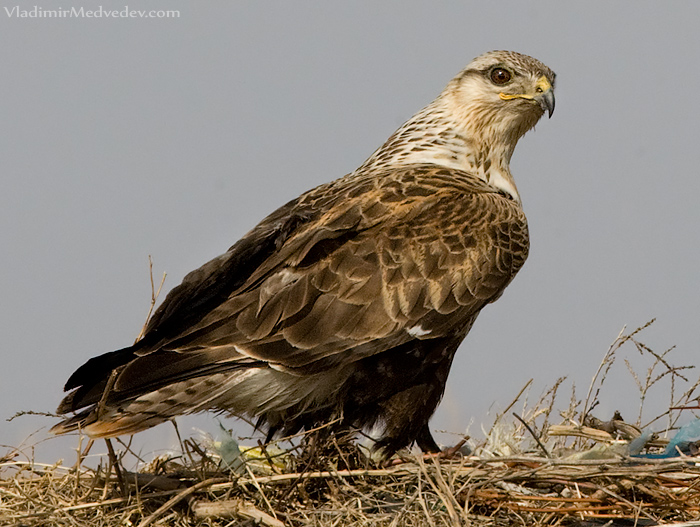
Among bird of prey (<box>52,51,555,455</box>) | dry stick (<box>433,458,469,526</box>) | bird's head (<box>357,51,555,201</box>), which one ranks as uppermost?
bird's head (<box>357,51,555,201</box>)

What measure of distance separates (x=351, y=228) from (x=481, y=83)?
168 cm

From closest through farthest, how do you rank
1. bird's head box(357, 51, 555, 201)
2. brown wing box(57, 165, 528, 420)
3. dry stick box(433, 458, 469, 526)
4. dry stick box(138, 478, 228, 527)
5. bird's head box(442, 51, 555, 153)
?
dry stick box(433, 458, 469, 526), dry stick box(138, 478, 228, 527), brown wing box(57, 165, 528, 420), bird's head box(357, 51, 555, 201), bird's head box(442, 51, 555, 153)

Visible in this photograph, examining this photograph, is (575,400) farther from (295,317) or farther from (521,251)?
(295,317)

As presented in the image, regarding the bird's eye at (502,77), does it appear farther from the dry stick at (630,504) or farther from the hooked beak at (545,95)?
the dry stick at (630,504)

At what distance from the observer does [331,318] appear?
430 centimetres

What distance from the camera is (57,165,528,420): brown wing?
4180mm

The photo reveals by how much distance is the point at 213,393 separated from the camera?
4.07 metres

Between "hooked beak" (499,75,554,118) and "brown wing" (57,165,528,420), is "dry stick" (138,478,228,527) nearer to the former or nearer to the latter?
"brown wing" (57,165,528,420)

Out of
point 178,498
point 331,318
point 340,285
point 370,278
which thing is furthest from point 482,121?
point 178,498

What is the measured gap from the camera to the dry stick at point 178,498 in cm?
405

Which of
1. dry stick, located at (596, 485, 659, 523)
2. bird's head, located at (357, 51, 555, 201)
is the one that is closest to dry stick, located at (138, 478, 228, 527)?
dry stick, located at (596, 485, 659, 523)

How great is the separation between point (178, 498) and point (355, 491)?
723mm

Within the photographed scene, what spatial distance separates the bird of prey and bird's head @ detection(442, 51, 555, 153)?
68 centimetres

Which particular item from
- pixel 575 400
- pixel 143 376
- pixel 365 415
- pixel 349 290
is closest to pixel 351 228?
pixel 349 290
